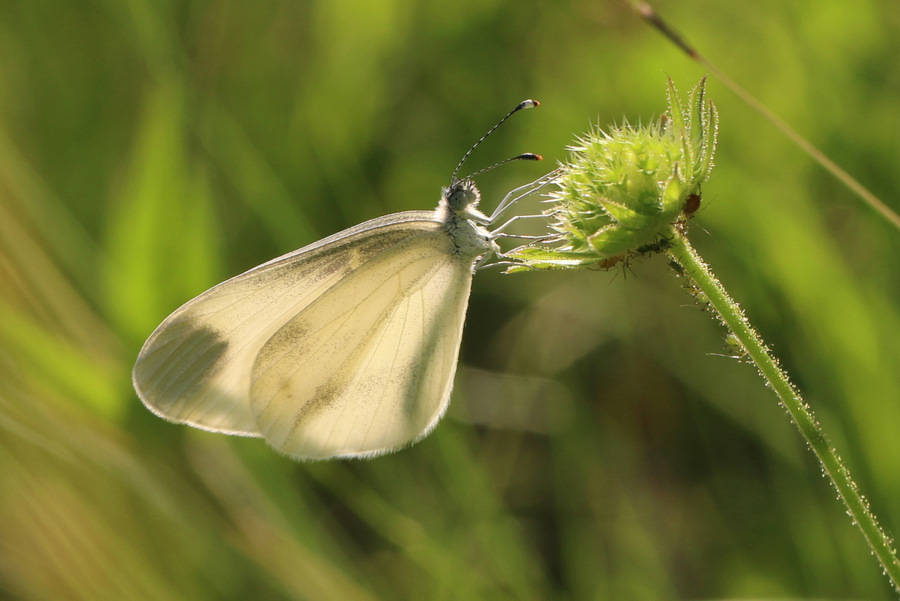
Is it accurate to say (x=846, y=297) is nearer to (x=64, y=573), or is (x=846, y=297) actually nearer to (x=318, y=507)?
(x=318, y=507)

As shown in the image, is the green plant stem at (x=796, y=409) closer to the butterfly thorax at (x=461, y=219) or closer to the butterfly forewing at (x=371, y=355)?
the butterfly thorax at (x=461, y=219)

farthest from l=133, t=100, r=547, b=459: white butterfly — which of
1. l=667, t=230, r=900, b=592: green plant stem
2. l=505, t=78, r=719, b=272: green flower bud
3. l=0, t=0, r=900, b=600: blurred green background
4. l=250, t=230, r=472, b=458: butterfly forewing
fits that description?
l=667, t=230, r=900, b=592: green plant stem

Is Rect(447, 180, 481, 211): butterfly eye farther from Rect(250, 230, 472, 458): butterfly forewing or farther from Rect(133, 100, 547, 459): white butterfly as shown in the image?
Rect(250, 230, 472, 458): butterfly forewing

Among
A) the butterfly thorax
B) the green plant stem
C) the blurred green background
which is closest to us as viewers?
the green plant stem

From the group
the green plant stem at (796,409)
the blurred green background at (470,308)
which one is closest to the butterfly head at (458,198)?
the blurred green background at (470,308)

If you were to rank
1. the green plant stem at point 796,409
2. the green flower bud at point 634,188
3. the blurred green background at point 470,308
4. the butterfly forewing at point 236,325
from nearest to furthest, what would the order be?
the green plant stem at point 796,409
the green flower bud at point 634,188
the butterfly forewing at point 236,325
the blurred green background at point 470,308

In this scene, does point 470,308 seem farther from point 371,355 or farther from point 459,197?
point 459,197

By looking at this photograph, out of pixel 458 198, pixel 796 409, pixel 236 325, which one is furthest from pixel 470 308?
pixel 796 409
